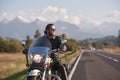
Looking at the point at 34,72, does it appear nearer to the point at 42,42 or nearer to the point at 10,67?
the point at 42,42

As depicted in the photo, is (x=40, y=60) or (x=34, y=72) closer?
(x=34, y=72)

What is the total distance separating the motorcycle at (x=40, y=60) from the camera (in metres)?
8.18

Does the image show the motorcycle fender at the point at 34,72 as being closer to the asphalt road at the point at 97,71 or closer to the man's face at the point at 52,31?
the man's face at the point at 52,31

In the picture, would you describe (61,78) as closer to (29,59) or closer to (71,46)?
(29,59)

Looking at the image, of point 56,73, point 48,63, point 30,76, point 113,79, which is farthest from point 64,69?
point 113,79

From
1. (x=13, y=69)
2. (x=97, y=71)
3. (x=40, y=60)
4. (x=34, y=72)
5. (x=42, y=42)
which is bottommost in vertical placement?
(x=97, y=71)

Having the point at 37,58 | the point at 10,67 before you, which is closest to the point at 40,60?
the point at 37,58

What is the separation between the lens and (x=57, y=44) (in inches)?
361

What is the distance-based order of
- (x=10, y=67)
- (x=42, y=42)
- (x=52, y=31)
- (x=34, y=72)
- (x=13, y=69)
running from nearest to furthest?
1. (x=34, y=72)
2. (x=42, y=42)
3. (x=52, y=31)
4. (x=13, y=69)
5. (x=10, y=67)

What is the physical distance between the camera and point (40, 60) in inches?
328

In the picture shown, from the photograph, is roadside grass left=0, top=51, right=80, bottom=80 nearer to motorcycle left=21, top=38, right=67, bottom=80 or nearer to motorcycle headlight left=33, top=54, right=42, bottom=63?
motorcycle left=21, top=38, right=67, bottom=80

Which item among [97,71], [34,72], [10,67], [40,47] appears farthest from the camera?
[10,67]

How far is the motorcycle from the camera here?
26.8 feet

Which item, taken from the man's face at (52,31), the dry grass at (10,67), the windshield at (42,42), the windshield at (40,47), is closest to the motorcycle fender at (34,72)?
the windshield at (40,47)
